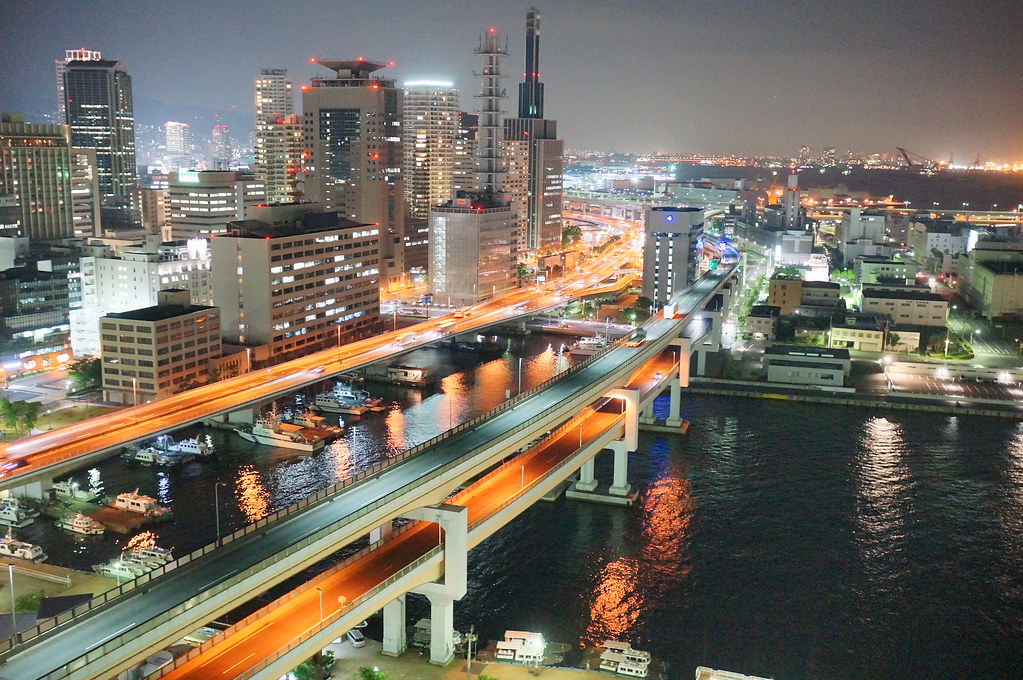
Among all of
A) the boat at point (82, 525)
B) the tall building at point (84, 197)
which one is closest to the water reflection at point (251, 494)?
the boat at point (82, 525)

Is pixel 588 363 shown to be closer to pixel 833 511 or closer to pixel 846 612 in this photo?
pixel 833 511

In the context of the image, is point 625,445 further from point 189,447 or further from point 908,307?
point 908,307

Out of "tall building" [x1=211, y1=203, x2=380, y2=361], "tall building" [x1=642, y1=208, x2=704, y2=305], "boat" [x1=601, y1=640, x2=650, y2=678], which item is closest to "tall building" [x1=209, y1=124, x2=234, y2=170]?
"tall building" [x1=642, y1=208, x2=704, y2=305]

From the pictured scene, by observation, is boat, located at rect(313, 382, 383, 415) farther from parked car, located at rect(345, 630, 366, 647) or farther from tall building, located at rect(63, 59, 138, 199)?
tall building, located at rect(63, 59, 138, 199)

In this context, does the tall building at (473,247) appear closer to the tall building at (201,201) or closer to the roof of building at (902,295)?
the tall building at (201,201)

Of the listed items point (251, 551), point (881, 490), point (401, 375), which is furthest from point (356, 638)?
point (401, 375)

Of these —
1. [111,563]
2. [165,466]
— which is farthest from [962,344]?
[111,563]
